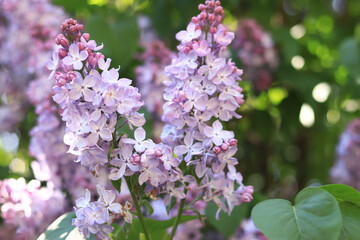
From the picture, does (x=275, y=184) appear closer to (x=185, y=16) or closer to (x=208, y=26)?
(x=185, y=16)

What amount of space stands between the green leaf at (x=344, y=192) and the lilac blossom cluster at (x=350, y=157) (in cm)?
78

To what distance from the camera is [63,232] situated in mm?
666

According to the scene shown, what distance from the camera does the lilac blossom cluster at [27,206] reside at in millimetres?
863

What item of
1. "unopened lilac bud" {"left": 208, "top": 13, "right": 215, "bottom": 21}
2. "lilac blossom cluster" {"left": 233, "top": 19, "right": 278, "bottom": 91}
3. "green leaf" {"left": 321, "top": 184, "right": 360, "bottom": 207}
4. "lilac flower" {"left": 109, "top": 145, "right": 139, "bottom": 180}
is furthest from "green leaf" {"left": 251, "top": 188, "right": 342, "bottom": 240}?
"lilac blossom cluster" {"left": 233, "top": 19, "right": 278, "bottom": 91}

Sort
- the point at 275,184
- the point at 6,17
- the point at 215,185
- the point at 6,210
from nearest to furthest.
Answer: the point at 215,185 → the point at 6,210 → the point at 6,17 → the point at 275,184

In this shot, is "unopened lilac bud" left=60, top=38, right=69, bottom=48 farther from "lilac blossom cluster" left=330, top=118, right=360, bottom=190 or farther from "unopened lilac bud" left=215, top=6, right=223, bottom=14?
"lilac blossom cluster" left=330, top=118, right=360, bottom=190

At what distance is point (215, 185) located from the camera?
68 cm

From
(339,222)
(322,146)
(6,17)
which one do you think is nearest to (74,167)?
(339,222)

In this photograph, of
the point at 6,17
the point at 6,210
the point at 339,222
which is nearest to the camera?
the point at 339,222

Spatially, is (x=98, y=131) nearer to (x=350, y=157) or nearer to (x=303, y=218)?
(x=303, y=218)

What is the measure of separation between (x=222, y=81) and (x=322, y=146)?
128cm

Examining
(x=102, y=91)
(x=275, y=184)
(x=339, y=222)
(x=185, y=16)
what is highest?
(x=185, y=16)

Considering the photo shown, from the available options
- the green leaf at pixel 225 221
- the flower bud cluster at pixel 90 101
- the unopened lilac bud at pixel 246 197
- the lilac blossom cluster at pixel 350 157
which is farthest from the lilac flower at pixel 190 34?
the lilac blossom cluster at pixel 350 157

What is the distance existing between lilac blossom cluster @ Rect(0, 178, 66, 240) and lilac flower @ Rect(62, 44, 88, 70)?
381mm
